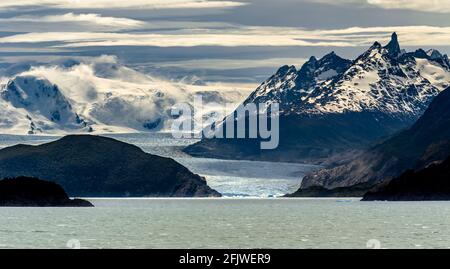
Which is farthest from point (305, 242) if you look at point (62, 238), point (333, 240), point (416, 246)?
point (62, 238)

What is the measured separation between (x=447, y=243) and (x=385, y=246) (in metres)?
10.6

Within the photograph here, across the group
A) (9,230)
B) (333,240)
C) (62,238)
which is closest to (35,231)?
(9,230)
